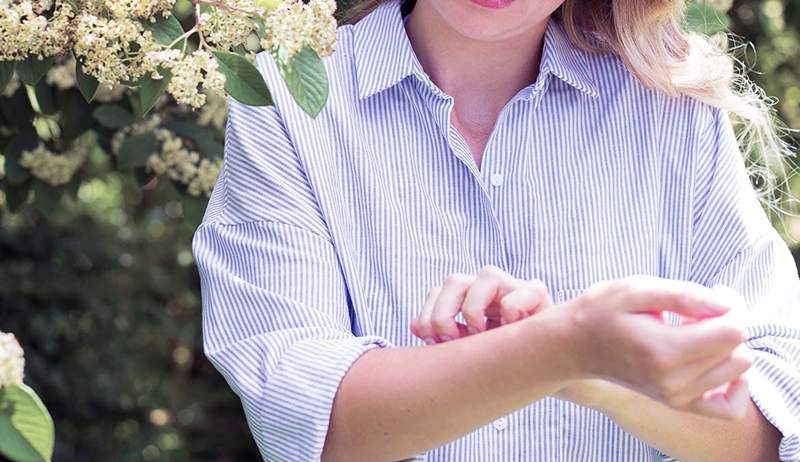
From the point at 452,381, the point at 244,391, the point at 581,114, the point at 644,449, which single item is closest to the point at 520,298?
the point at 452,381

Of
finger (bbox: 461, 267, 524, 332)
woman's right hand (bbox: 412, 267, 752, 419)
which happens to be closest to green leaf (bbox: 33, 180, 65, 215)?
finger (bbox: 461, 267, 524, 332)

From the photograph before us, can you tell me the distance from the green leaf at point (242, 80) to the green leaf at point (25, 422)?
46 cm

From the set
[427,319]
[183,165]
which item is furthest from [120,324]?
[427,319]

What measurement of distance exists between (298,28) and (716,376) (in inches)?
20.6

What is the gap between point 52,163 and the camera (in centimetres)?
246

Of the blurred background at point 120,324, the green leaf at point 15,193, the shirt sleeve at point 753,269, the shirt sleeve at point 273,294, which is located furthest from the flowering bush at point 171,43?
the blurred background at point 120,324

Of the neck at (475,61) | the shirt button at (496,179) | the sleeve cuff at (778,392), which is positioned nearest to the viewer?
the sleeve cuff at (778,392)

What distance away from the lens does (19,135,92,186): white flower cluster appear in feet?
7.91

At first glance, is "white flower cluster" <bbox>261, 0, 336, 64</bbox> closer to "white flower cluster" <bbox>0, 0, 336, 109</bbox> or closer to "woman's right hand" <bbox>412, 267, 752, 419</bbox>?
"white flower cluster" <bbox>0, 0, 336, 109</bbox>

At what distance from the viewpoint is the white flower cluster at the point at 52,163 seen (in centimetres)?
241

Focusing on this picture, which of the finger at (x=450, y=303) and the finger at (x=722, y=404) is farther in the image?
the finger at (x=450, y=303)

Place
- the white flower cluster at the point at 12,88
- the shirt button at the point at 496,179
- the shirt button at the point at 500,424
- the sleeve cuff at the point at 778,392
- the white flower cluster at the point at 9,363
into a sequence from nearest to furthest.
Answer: the white flower cluster at the point at 9,363, the sleeve cuff at the point at 778,392, the shirt button at the point at 500,424, the shirt button at the point at 496,179, the white flower cluster at the point at 12,88

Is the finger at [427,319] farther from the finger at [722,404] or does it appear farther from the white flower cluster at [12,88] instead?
the white flower cluster at [12,88]

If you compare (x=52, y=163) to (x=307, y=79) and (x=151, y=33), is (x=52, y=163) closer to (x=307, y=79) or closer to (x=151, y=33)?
(x=151, y=33)
